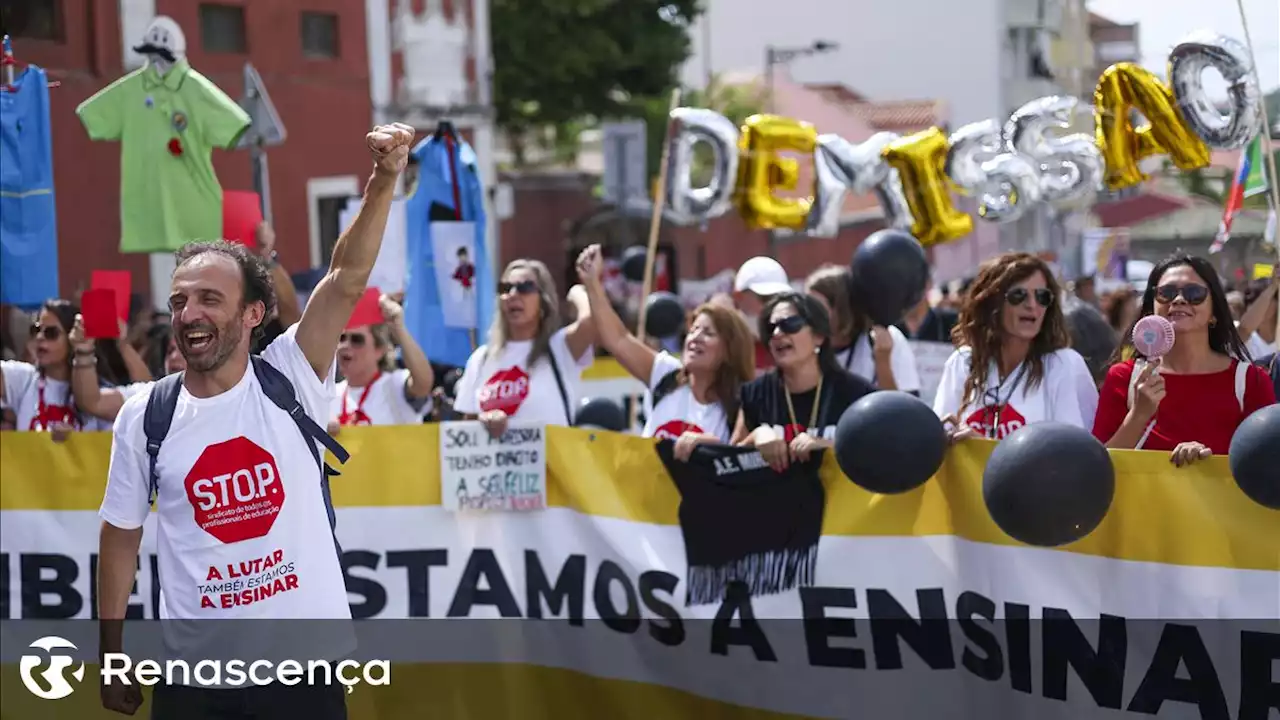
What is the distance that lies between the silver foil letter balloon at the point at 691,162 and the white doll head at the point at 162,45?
2.67 m

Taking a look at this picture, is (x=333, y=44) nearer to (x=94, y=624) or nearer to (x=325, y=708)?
(x=94, y=624)

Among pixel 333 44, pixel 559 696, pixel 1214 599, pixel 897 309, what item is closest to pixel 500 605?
pixel 559 696

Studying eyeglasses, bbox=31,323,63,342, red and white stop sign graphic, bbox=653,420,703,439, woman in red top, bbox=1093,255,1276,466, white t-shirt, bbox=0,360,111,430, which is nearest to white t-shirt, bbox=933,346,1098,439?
woman in red top, bbox=1093,255,1276,466

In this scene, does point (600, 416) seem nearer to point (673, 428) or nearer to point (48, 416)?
point (673, 428)

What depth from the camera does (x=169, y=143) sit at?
965 cm

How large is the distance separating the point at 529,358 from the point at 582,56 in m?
24.3

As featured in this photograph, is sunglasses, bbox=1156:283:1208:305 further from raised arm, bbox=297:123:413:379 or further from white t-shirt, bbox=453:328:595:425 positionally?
white t-shirt, bbox=453:328:595:425

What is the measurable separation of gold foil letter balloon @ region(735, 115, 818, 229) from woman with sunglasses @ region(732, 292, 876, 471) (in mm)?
3763

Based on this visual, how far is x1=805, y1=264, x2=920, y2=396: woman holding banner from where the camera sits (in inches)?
283

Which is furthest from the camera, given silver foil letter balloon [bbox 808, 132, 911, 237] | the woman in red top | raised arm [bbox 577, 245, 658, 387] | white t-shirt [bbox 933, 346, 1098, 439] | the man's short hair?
silver foil letter balloon [bbox 808, 132, 911, 237]

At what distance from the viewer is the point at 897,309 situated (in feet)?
25.1

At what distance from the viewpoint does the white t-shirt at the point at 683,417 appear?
6.58 metres

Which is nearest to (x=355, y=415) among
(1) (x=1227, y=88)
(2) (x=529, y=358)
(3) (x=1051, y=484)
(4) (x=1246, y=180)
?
(2) (x=529, y=358)

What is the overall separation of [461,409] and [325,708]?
3.15 metres
